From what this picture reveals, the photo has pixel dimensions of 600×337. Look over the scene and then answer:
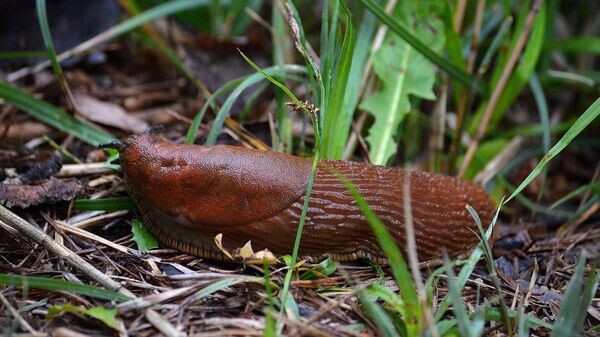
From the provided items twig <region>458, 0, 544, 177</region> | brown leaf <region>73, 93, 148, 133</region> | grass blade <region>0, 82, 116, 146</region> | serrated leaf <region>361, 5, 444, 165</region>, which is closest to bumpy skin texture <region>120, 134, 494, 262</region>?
grass blade <region>0, 82, 116, 146</region>

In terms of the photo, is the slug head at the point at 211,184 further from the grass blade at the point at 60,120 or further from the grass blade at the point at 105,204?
the grass blade at the point at 60,120

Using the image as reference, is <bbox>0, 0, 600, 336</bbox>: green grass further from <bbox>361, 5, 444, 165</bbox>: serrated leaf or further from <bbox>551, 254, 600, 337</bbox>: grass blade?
<bbox>551, 254, 600, 337</bbox>: grass blade

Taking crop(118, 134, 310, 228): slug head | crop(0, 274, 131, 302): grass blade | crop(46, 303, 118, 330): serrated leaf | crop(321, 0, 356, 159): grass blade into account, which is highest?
crop(321, 0, 356, 159): grass blade

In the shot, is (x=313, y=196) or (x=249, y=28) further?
(x=249, y=28)

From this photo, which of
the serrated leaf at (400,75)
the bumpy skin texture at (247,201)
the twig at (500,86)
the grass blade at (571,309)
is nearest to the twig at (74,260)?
the bumpy skin texture at (247,201)

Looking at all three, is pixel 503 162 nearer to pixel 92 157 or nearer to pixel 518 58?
pixel 518 58

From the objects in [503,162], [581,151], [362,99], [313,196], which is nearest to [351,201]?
[313,196]

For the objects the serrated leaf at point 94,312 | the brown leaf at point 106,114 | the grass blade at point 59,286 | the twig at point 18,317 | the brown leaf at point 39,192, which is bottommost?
the twig at point 18,317
